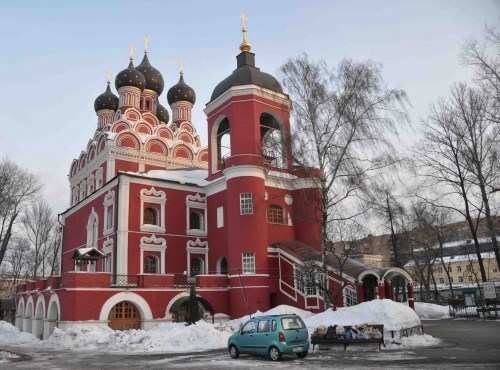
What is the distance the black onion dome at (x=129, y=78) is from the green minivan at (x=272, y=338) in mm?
29958

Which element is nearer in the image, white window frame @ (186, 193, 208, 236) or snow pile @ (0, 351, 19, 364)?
snow pile @ (0, 351, 19, 364)

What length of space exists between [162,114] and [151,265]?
21.0m

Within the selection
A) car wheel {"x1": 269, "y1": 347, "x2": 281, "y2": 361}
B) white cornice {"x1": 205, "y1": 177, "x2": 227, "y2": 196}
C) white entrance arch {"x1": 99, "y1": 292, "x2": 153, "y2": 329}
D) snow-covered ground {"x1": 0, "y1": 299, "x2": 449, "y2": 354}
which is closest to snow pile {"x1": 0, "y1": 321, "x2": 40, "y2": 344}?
snow-covered ground {"x1": 0, "y1": 299, "x2": 449, "y2": 354}

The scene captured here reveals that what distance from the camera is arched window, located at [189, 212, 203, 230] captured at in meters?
28.4

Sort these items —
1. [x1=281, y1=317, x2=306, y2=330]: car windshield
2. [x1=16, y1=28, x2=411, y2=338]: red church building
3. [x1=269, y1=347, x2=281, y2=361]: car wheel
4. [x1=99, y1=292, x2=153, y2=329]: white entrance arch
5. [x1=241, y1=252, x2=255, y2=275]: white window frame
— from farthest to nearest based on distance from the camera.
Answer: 1. [x1=241, y1=252, x2=255, y2=275]: white window frame
2. [x1=16, y1=28, x2=411, y2=338]: red church building
3. [x1=99, y1=292, x2=153, y2=329]: white entrance arch
4. [x1=281, y1=317, x2=306, y2=330]: car windshield
5. [x1=269, y1=347, x2=281, y2=361]: car wheel

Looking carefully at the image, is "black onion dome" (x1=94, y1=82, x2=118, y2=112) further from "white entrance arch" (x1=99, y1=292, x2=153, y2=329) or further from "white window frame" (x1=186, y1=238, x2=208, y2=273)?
"white entrance arch" (x1=99, y1=292, x2=153, y2=329)

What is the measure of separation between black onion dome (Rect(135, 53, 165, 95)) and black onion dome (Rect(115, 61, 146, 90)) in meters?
2.26

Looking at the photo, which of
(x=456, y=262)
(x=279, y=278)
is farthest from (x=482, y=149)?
(x=456, y=262)

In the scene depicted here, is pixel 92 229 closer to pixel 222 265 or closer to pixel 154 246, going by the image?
pixel 154 246

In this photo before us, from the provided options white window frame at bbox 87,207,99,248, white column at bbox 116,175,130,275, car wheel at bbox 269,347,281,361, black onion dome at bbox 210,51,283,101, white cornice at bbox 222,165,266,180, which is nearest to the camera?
car wheel at bbox 269,347,281,361

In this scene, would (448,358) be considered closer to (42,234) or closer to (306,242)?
(306,242)

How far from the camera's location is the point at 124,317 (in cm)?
2148

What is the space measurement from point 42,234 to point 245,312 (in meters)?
34.6

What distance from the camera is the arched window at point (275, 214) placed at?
26.2 m
